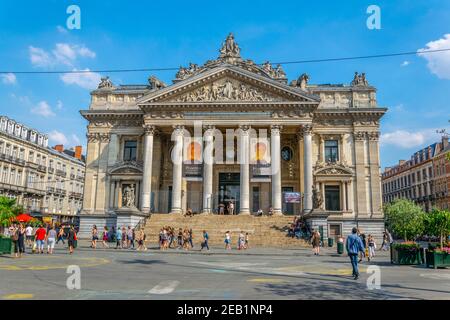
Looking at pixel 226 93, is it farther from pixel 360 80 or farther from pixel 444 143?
pixel 444 143

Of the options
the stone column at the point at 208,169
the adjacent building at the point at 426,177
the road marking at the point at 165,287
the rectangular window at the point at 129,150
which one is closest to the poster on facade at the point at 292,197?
the stone column at the point at 208,169

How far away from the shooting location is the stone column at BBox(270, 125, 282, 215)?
38.4 meters

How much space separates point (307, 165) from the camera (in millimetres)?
39406

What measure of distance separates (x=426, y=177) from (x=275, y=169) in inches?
1986

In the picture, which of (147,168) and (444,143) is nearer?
(147,168)

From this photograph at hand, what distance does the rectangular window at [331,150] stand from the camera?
43.7m

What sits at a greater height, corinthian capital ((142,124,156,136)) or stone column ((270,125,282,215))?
corinthian capital ((142,124,156,136))

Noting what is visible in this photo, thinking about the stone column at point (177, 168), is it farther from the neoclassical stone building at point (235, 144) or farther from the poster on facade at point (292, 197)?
the poster on facade at point (292, 197)

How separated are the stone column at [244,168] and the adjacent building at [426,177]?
3809cm

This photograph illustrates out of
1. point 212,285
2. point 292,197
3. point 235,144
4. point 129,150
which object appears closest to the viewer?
point 212,285

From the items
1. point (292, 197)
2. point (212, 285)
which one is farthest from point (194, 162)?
point (212, 285)

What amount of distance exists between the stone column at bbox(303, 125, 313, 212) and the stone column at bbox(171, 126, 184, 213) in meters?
12.9

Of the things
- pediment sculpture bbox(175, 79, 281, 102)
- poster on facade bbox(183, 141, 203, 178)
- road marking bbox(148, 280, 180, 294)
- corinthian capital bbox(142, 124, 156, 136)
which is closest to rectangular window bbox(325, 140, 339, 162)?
pediment sculpture bbox(175, 79, 281, 102)

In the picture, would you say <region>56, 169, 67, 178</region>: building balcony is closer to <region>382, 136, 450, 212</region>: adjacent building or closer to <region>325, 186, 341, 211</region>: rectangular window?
<region>325, 186, 341, 211</region>: rectangular window
